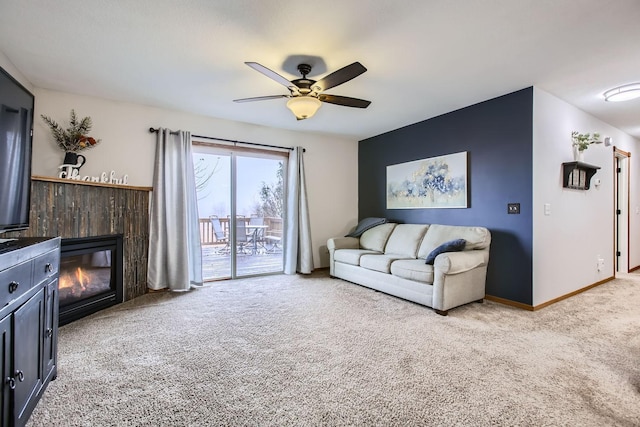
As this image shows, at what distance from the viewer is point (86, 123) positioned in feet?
11.2

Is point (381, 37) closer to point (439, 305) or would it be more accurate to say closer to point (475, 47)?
point (475, 47)

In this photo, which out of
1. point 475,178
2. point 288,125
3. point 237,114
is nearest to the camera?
point 475,178

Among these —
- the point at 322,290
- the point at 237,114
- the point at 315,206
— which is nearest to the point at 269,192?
the point at 315,206

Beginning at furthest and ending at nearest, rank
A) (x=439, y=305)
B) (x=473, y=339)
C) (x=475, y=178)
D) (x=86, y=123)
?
(x=475, y=178) < (x=86, y=123) < (x=439, y=305) < (x=473, y=339)

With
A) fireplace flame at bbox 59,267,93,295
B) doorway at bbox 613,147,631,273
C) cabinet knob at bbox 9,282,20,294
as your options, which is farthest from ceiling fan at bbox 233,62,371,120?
doorway at bbox 613,147,631,273

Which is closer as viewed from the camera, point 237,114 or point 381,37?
point 381,37

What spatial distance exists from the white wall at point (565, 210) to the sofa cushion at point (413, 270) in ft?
3.83

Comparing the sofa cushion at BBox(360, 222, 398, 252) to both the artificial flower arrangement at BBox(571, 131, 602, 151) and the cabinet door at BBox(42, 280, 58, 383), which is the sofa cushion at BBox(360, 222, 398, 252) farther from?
the cabinet door at BBox(42, 280, 58, 383)

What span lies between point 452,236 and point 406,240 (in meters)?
0.67

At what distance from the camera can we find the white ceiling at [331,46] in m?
1.98

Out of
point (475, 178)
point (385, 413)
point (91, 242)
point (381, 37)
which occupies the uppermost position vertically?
point (381, 37)

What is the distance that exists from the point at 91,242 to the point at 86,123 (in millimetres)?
1427

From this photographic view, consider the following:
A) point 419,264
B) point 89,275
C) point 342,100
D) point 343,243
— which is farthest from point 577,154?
point 89,275

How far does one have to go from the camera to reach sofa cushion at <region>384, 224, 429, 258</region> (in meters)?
4.09
